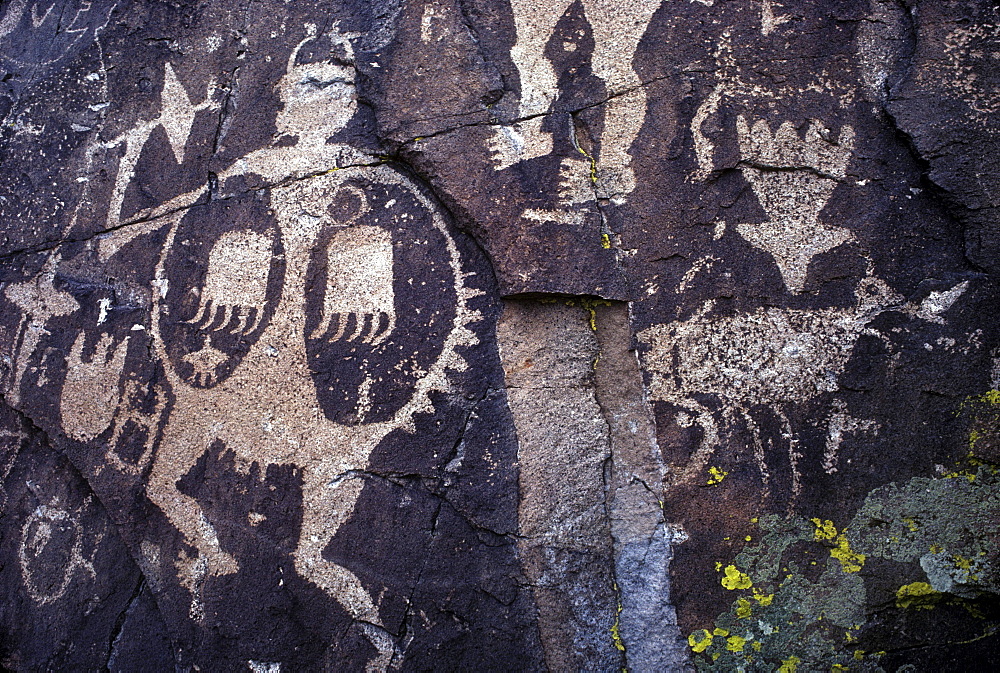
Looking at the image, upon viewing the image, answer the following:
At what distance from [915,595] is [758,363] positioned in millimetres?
474

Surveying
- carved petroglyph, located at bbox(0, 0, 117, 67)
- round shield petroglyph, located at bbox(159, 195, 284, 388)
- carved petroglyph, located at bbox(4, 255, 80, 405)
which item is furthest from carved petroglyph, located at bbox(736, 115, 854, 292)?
carved petroglyph, located at bbox(0, 0, 117, 67)

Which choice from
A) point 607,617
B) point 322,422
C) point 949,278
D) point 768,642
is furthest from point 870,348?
point 322,422

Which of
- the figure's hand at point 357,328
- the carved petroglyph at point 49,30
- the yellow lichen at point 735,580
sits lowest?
the yellow lichen at point 735,580

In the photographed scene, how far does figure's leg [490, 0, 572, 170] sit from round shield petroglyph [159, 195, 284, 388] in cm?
50

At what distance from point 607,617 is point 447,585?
0.95ft

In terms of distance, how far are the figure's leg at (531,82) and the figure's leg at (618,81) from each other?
0.28ft

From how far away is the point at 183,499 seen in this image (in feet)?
4.25

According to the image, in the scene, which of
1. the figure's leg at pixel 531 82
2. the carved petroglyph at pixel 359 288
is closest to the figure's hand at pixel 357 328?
the carved petroglyph at pixel 359 288

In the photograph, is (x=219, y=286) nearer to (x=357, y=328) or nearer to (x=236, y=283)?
(x=236, y=283)

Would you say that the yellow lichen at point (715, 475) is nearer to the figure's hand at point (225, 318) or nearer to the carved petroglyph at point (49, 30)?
the figure's hand at point (225, 318)

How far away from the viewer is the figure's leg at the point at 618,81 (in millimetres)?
1287

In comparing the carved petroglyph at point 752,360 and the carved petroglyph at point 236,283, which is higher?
the carved petroglyph at point 236,283

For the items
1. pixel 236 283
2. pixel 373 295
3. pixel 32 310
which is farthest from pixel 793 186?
pixel 32 310

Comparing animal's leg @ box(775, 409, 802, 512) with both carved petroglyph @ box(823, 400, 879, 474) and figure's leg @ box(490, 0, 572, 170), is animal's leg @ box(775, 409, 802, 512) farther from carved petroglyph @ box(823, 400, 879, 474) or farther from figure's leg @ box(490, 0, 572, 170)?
figure's leg @ box(490, 0, 572, 170)
